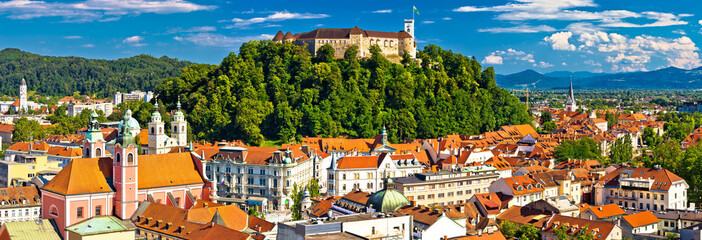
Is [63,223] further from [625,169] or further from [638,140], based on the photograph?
[638,140]

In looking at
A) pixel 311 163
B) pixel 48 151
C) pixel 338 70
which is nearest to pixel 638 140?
pixel 338 70

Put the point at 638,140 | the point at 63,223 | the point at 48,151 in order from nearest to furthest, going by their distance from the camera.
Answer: the point at 63,223
the point at 48,151
the point at 638,140

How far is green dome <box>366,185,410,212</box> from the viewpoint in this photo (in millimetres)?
46156

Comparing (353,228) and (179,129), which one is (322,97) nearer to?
(179,129)

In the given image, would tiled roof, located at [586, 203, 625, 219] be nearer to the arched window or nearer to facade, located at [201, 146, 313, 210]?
facade, located at [201, 146, 313, 210]

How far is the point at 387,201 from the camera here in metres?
46.5

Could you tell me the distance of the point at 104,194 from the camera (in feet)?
166

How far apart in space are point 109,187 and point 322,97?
56.8 m

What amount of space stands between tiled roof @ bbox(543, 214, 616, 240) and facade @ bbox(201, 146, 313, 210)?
2459 cm

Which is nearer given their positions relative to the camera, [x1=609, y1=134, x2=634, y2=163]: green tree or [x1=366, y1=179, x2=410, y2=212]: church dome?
[x1=366, y1=179, x2=410, y2=212]: church dome

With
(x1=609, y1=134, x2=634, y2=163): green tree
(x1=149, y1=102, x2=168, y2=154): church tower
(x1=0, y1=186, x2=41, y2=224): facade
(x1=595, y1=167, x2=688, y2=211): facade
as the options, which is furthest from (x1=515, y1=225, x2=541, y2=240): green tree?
(x1=149, y1=102, x2=168, y2=154): church tower

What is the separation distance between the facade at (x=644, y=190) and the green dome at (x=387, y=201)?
27353 millimetres

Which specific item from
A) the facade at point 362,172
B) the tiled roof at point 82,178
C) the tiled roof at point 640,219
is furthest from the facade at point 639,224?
the tiled roof at point 82,178

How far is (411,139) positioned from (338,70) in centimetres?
1399
